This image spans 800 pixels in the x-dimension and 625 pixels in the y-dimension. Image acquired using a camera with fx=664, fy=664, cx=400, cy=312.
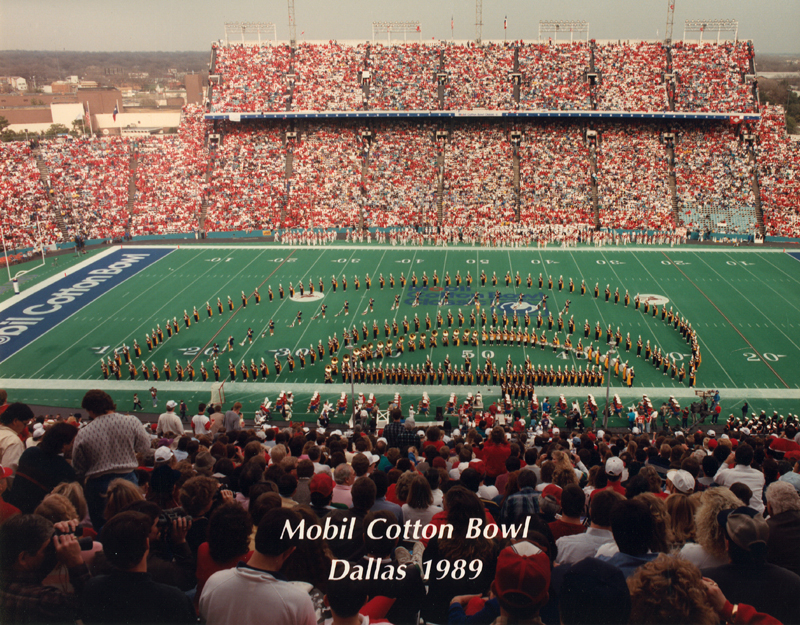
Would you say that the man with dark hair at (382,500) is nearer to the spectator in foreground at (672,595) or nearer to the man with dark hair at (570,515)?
the man with dark hair at (570,515)

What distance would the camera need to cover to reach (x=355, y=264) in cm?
3422

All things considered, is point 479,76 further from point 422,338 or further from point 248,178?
point 422,338

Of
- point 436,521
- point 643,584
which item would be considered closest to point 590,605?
point 643,584

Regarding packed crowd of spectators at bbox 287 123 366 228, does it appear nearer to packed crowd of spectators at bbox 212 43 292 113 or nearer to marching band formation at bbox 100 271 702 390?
packed crowd of spectators at bbox 212 43 292 113

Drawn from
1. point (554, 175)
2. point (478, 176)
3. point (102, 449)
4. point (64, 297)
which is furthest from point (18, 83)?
point (102, 449)

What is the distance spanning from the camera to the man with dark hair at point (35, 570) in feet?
Result: 11.5

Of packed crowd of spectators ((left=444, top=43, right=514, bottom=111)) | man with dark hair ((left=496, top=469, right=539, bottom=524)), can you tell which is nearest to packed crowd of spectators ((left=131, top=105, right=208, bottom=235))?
packed crowd of spectators ((left=444, top=43, right=514, bottom=111))

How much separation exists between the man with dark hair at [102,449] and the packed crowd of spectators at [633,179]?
3892cm

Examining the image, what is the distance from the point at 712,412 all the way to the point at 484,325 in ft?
29.9

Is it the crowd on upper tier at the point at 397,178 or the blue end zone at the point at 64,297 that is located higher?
the crowd on upper tier at the point at 397,178

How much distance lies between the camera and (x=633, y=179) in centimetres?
4334

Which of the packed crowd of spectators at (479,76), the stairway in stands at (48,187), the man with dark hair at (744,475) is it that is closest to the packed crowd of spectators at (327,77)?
the packed crowd of spectators at (479,76)

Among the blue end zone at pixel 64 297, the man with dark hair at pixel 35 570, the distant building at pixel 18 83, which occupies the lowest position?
the blue end zone at pixel 64 297

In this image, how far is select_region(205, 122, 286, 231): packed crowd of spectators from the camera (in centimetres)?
4297
